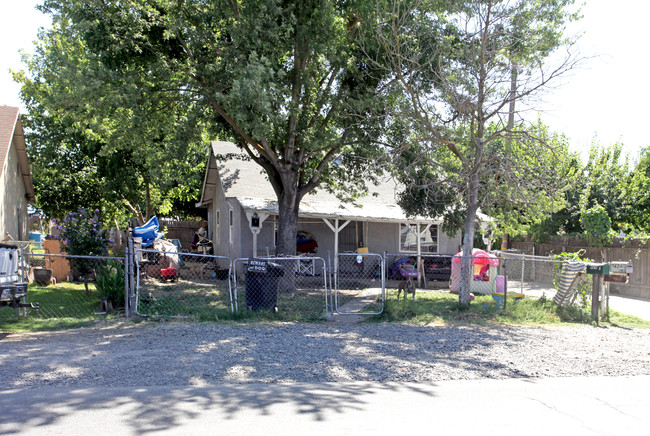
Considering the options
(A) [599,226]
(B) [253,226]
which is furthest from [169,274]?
(A) [599,226]

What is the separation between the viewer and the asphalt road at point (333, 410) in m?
4.97

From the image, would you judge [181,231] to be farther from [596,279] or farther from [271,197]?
[596,279]

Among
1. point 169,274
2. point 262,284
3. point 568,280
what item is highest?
point 262,284

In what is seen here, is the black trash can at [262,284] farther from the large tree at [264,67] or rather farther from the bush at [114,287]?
the large tree at [264,67]

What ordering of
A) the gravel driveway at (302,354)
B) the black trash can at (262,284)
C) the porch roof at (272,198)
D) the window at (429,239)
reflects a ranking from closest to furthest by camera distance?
the gravel driveway at (302,354) < the black trash can at (262,284) < the porch roof at (272,198) < the window at (429,239)

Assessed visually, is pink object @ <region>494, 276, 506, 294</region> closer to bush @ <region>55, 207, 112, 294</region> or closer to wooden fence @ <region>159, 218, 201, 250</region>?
bush @ <region>55, 207, 112, 294</region>

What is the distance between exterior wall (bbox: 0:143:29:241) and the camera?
1531 centimetres

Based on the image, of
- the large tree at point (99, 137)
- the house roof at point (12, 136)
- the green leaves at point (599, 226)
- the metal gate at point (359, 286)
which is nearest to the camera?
the metal gate at point (359, 286)

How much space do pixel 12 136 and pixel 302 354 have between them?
12.7 metres

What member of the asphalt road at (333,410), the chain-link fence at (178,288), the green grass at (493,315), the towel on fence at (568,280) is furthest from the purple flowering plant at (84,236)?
the towel on fence at (568,280)

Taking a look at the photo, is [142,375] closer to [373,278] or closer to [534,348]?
[534,348]

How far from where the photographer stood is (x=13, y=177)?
1691 centimetres

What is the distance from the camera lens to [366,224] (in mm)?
20969

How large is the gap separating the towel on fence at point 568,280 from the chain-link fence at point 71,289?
10036mm
